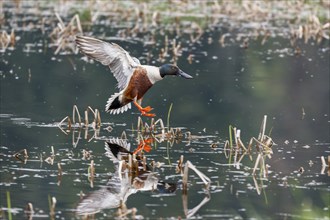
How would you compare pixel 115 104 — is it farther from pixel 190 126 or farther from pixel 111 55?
pixel 190 126

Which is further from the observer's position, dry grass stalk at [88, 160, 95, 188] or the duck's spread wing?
the duck's spread wing

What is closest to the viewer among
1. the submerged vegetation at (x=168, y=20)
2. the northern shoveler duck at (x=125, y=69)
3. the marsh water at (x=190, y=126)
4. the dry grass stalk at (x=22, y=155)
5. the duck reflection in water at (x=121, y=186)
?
the duck reflection in water at (x=121, y=186)

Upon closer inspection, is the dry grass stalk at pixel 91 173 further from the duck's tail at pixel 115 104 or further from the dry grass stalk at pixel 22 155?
the duck's tail at pixel 115 104

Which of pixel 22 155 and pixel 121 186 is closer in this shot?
pixel 121 186

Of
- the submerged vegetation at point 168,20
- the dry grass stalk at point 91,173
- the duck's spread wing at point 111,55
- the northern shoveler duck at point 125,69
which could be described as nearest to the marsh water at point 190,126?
the dry grass stalk at point 91,173

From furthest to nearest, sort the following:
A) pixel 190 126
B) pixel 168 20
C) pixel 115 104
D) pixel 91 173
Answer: pixel 168 20 < pixel 190 126 < pixel 115 104 < pixel 91 173

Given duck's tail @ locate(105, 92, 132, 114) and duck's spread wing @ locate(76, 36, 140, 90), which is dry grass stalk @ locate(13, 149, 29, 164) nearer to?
duck's tail @ locate(105, 92, 132, 114)

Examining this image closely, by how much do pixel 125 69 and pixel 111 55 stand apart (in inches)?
9.2

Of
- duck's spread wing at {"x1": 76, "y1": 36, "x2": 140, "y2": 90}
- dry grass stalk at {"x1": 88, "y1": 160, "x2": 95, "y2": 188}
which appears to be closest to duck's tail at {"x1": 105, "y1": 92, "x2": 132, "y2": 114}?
duck's spread wing at {"x1": 76, "y1": 36, "x2": 140, "y2": 90}

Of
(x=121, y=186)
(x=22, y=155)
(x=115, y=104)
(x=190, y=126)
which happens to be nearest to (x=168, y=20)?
(x=190, y=126)

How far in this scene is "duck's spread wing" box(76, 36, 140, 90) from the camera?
1110 centimetres

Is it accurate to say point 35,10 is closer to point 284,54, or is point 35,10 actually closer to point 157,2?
point 157,2

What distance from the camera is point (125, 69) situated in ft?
36.8

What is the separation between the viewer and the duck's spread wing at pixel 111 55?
11102 mm
